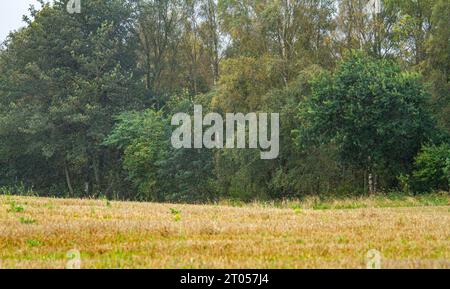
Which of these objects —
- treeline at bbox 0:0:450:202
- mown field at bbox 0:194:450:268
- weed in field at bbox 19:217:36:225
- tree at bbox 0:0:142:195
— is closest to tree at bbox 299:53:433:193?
treeline at bbox 0:0:450:202

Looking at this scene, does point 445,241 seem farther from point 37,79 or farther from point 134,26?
point 134,26

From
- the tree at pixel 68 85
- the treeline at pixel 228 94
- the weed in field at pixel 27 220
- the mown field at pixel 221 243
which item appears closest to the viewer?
the mown field at pixel 221 243

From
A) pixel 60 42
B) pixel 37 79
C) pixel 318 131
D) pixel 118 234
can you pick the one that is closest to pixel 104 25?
pixel 60 42

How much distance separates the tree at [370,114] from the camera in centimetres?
3600

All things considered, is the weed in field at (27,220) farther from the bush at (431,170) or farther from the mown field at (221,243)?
the bush at (431,170)

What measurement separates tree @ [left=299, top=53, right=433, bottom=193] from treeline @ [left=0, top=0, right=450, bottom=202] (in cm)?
8

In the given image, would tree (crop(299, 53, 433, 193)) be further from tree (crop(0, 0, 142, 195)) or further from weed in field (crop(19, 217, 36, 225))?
weed in field (crop(19, 217, 36, 225))

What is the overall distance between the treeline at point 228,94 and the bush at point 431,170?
85 mm

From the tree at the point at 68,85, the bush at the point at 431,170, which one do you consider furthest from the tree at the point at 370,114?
the tree at the point at 68,85

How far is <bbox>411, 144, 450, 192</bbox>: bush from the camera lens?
35031 millimetres

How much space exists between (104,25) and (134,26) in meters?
6.21

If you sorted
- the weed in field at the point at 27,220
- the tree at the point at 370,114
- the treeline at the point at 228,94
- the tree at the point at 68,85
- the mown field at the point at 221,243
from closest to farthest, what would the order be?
the mown field at the point at 221,243 → the weed in field at the point at 27,220 → the tree at the point at 370,114 → the treeline at the point at 228,94 → the tree at the point at 68,85

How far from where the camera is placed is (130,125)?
51.0m
